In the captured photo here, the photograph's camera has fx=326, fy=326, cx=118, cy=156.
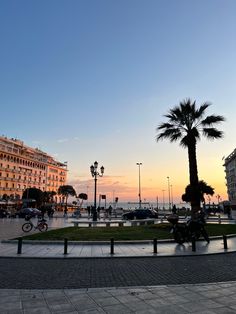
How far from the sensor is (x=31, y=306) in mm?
6250

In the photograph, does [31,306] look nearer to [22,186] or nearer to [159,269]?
[159,269]

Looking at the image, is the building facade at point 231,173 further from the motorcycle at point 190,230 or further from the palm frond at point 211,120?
the motorcycle at point 190,230

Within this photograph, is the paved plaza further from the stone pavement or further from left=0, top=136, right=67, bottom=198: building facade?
left=0, top=136, right=67, bottom=198: building facade

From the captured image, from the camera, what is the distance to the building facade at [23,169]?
98438mm

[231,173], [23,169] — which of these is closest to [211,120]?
[23,169]

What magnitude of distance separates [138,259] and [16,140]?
10981 cm

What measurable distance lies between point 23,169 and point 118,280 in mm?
104332

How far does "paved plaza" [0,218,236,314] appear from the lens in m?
6.29

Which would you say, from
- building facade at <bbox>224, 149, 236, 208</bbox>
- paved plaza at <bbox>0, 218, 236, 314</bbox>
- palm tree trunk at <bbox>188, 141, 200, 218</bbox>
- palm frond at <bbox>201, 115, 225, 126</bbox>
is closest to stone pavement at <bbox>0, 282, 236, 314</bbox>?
paved plaza at <bbox>0, 218, 236, 314</bbox>

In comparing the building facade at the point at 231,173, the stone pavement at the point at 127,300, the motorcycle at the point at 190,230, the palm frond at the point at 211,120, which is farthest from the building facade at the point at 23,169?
the stone pavement at the point at 127,300

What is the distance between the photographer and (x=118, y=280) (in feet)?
28.5

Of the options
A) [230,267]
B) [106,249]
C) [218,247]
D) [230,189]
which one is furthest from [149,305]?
[230,189]

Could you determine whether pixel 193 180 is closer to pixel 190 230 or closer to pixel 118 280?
pixel 190 230

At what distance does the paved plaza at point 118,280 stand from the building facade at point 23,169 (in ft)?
287
